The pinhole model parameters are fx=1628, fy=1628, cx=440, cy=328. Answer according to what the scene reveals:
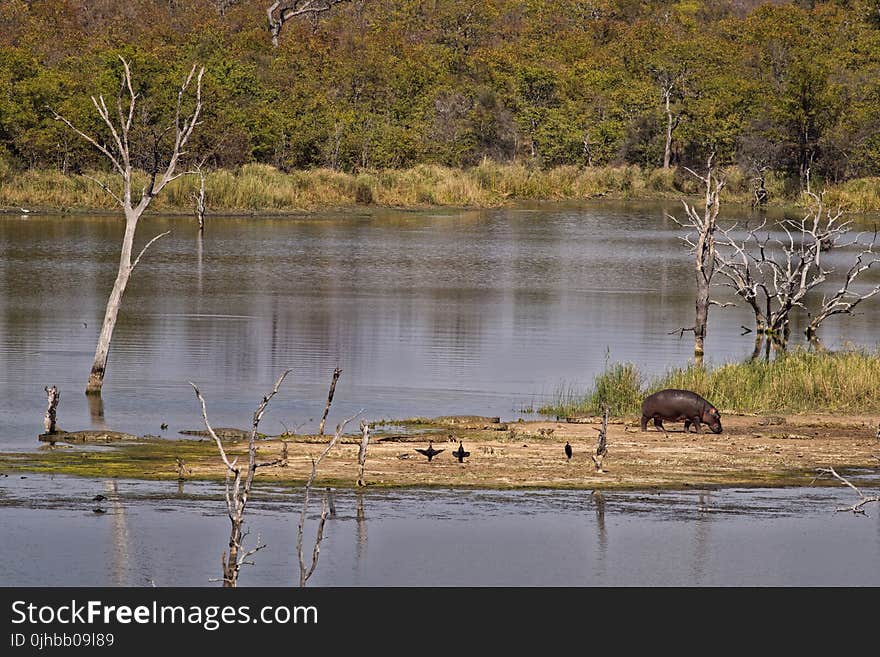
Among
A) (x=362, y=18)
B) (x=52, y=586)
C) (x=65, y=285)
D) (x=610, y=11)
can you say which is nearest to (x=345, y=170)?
(x=65, y=285)

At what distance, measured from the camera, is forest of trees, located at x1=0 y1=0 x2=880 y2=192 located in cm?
7906

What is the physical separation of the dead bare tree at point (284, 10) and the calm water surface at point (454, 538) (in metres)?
76.8

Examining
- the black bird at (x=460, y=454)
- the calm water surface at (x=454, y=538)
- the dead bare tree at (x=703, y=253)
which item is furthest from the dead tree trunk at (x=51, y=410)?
the dead bare tree at (x=703, y=253)

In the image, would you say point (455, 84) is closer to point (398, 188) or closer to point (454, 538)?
point (398, 188)

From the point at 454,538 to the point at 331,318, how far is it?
879 inches

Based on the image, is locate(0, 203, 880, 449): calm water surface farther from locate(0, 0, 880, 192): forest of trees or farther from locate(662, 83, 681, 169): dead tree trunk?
locate(662, 83, 681, 169): dead tree trunk

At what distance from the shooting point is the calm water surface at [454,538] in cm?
1670

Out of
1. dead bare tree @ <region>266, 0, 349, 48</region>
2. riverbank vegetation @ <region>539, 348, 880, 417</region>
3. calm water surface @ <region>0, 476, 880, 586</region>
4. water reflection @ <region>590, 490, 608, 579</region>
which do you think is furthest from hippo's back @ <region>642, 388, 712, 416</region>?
dead bare tree @ <region>266, 0, 349, 48</region>

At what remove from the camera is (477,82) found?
110m

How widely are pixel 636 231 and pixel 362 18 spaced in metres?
67.7

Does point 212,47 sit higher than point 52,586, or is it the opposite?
point 212,47

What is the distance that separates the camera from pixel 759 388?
27688 mm

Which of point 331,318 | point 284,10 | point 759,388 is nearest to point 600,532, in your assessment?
point 759,388

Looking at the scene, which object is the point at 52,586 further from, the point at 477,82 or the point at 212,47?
the point at 477,82
